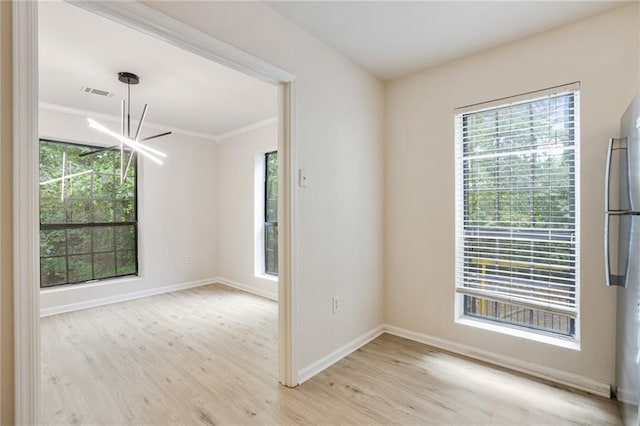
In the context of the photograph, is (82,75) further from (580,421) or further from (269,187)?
(580,421)

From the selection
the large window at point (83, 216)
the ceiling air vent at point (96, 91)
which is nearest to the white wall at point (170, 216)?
the large window at point (83, 216)

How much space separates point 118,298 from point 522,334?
15.8 ft

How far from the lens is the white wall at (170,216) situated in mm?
4066

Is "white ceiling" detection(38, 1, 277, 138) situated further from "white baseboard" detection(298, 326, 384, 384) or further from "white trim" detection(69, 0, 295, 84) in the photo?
"white baseboard" detection(298, 326, 384, 384)

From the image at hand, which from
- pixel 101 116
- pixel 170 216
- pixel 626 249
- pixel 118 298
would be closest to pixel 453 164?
pixel 626 249

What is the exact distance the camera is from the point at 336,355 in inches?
101

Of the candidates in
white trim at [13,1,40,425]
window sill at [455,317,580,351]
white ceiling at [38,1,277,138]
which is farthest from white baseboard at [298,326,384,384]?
white ceiling at [38,1,277,138]

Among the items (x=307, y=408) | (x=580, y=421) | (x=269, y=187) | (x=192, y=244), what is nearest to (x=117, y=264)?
(x=192, y=244)

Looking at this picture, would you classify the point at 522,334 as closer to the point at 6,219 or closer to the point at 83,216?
the point at 6,219

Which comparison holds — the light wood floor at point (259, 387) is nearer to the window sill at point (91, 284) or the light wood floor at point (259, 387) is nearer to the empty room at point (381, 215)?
the empty room at point (381, 215)

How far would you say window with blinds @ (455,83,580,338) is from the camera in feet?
7.34

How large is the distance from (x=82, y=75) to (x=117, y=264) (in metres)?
2.67

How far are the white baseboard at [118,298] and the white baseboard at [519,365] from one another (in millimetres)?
3575

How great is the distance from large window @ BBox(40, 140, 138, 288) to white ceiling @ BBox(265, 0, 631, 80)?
370cm
